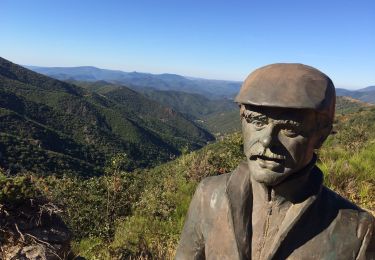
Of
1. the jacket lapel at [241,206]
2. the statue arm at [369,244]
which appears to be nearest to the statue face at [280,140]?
the jacket lapel at [241,206]

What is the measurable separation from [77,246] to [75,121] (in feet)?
302

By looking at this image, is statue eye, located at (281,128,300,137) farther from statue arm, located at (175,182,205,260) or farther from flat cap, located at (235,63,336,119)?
statue arm, located at (175,182,205,260)

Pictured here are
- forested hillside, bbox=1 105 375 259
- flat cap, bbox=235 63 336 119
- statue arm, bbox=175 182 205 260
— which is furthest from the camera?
forested hillside, bbox=1 105 375 259

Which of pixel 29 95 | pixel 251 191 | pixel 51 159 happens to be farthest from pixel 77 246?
pixel 29 95

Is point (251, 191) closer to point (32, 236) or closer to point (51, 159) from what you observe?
point (32, 236)

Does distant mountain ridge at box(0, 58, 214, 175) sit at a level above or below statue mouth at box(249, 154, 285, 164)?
below

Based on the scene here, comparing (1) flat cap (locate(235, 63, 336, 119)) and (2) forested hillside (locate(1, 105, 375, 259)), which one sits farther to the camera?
(2) forested hillside (locate(1, 105, 375, 259))

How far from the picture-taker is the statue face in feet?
4.87

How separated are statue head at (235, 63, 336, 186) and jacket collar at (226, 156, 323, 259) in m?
0.08

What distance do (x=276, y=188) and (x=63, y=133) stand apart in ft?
287

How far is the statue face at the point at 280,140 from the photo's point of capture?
4.87ft

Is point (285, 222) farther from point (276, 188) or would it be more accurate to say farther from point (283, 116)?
point (283, 116)

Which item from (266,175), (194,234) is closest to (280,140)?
(266,175)

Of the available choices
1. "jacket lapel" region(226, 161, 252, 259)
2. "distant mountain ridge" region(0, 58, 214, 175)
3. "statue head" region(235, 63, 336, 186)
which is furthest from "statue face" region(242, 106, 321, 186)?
"distant mountain ridge" region(0, 58, 214, 175)
